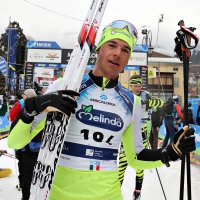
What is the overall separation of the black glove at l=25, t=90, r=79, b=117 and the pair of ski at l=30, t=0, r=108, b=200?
12cm

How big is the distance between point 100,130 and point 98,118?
0.08 m

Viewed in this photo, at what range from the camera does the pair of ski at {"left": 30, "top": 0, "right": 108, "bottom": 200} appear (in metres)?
1.73

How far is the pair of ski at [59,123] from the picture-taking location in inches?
68.1

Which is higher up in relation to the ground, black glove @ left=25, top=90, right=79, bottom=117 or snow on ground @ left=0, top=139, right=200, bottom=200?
black glove @ left=25, top=90, right=79, bottom=117

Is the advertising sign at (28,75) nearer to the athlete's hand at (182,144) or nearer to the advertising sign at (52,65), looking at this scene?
the advertising sign at (52,65)

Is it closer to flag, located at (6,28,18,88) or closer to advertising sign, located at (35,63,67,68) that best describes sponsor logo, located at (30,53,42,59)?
advertising sign, located at (35,63,67,68)

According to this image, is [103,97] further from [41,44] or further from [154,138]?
[41,44]

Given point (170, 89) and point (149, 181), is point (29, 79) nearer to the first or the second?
point (149, 181)

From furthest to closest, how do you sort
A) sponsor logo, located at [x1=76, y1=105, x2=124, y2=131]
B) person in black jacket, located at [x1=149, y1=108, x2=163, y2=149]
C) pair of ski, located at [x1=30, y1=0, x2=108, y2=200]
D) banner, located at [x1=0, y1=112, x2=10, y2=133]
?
banner, located at [x1=0, y1=112, x2=10, y2=133] < person in black jacket, located at [x1=149, y1=108, x2=163, y2=149] < sponsor logo, located at [x1=76, y1=105, x2=124, y2=131] < pair of ski, located at [x1=30, y1=0, x2=108, y2=200]

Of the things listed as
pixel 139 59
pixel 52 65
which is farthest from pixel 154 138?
pixel 52 65

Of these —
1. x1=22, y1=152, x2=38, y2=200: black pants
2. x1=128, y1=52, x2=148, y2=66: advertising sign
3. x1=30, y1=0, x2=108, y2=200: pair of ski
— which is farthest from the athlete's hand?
x1=128, y1=52, x2=148, y2=66: advertising sign

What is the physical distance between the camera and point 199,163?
7750 mm

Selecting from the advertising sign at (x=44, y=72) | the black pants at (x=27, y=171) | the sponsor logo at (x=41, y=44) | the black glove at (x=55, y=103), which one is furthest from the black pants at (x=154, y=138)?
the advertising sign at (x=44, y=72)

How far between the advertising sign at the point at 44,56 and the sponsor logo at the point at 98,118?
18.4 m
